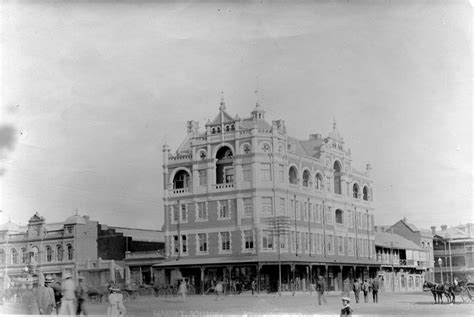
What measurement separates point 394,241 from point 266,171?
134 inches

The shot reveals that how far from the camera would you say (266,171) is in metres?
18.9

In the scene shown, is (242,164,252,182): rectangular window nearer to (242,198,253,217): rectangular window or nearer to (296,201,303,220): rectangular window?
(242,198,253,217): rectangular window

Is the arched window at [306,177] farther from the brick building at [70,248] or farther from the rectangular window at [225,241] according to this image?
the brick building at [70,248]

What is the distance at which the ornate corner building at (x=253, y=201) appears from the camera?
18.9m

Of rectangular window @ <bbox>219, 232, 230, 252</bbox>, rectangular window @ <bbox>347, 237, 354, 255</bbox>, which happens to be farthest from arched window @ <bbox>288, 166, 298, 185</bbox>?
rectangular window @ <bbox>347, 237, 354, 255</bbox>

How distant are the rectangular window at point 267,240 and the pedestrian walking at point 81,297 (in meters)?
3.68

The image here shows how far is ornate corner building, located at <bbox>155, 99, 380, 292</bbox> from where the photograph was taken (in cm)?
1888

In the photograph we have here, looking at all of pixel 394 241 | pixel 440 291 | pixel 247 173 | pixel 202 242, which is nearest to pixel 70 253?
pixel 202 242

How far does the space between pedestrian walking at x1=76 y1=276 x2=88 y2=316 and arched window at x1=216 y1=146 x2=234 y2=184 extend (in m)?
3.41

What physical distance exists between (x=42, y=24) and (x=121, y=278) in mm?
5498

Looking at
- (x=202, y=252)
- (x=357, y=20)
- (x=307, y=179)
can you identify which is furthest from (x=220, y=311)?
(x=357, y=20)

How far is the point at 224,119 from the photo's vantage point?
739 inches

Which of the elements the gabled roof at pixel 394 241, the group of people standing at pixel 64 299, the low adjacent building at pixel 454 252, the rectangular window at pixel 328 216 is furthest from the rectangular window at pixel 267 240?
the low adjacent building at pixel 454 252

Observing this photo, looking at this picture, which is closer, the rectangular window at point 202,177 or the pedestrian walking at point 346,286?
the rectangular window at point 202,177
